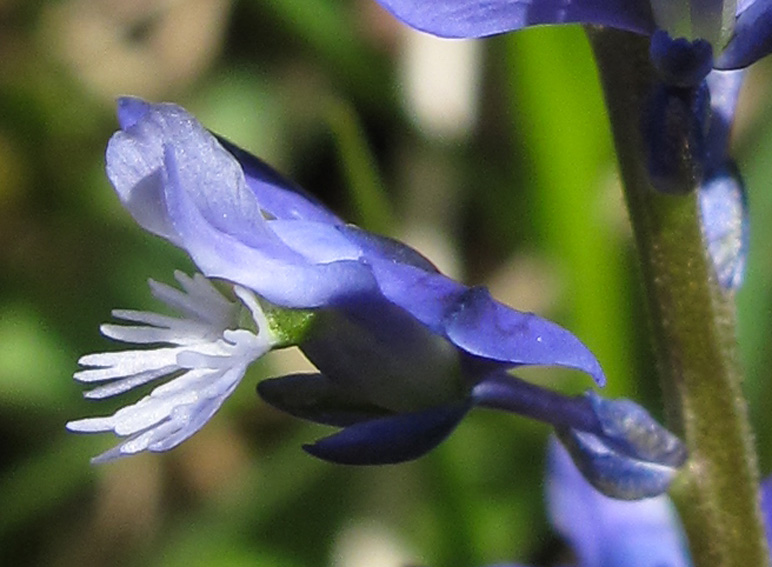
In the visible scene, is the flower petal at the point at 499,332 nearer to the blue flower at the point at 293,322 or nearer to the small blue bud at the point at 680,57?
the blue flower at the point at 293,322

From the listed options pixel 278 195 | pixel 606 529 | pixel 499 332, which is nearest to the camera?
pixel 499 332

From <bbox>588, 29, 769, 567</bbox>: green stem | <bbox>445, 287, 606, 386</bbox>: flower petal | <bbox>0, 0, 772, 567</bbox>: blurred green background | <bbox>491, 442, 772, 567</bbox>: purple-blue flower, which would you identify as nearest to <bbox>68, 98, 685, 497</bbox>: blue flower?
<bbox>445, 287, 606, 386</bbox>: flower petal

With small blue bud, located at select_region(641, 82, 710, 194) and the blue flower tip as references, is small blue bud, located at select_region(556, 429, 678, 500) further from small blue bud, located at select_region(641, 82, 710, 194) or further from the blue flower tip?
the blue flower tip

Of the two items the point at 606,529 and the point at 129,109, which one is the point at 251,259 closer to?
the point at 129,109

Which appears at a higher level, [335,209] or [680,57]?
[680,57]

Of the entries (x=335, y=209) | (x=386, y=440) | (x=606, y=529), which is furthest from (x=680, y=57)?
(x=335, y=209)
